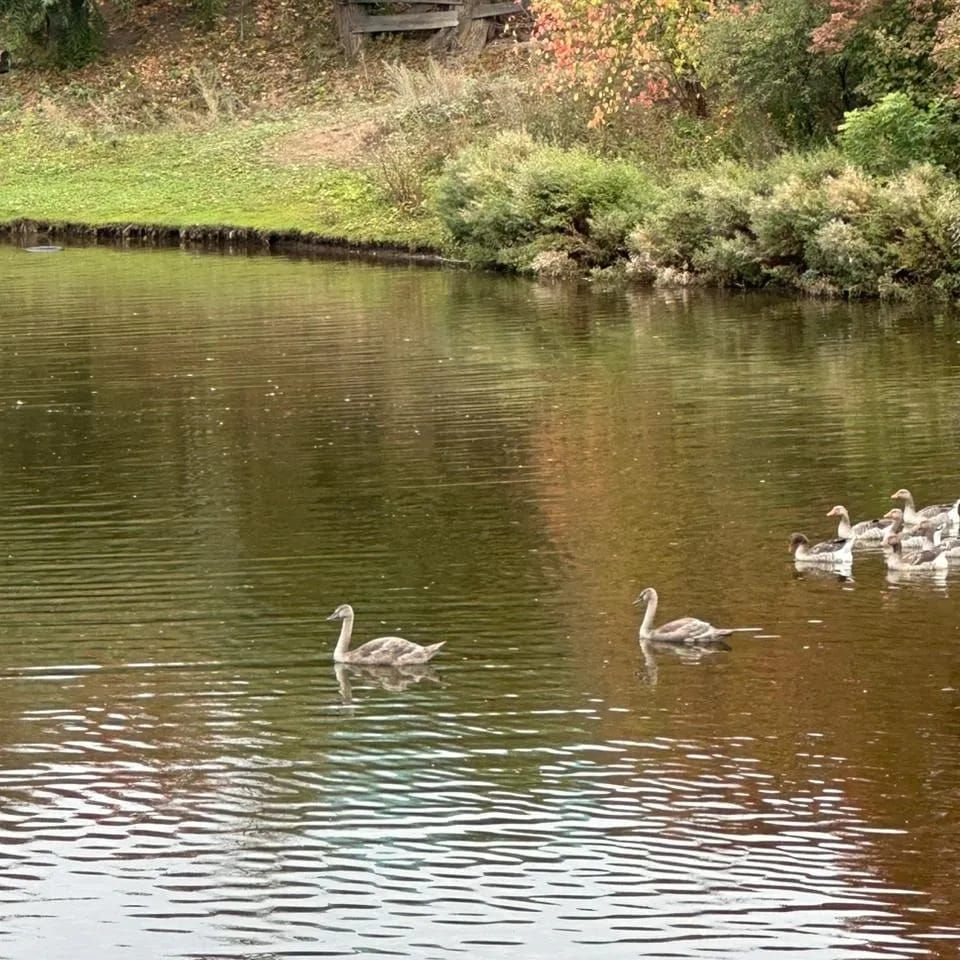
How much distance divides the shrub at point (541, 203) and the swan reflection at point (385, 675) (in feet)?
113

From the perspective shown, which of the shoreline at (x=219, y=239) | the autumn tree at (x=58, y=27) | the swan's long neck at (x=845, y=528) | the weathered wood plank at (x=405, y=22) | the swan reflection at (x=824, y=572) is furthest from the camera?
the autumn tree at (x=58, y=27)

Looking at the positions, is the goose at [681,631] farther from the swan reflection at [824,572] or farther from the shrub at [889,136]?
the shrub at [889,136]

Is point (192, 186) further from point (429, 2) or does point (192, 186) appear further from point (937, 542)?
point (937, 542)

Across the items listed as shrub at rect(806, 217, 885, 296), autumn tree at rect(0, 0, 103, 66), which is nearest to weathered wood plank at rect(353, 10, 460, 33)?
autumn tree at rect(0, 0, 103, 66)

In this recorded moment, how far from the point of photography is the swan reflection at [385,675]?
19.7m

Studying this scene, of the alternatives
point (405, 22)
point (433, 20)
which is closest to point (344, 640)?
point (433, 20)

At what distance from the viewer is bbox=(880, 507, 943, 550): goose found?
23.4 meters

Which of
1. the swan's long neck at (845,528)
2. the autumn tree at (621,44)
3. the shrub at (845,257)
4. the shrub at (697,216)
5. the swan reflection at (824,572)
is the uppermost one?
the autumn tree at (621,44)

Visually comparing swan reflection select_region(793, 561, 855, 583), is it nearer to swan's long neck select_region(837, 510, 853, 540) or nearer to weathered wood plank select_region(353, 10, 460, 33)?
swan's long neck select_region(837, 510, 853, 540)

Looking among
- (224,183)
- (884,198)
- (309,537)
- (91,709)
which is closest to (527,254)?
(884,198)

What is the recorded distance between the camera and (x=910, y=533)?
2366cm

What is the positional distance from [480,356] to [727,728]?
2401cm

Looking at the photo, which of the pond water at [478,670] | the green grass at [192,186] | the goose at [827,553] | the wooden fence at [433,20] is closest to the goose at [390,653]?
the pond water at [478,670]

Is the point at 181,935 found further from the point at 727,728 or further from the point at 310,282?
the point at 310,282
